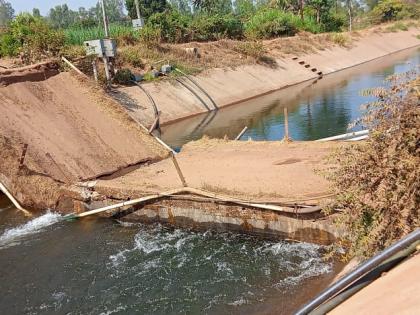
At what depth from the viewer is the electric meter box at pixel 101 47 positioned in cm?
2348

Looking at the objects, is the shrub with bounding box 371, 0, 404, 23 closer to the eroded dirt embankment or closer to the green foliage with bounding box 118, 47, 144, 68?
the green foliage with bounding box 118, 47, 144, 68

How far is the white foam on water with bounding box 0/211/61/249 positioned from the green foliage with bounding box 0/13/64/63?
12.2 meters

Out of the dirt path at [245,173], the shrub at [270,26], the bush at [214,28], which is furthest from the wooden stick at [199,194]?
the shrub at [270,26]

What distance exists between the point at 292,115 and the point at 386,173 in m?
19.3

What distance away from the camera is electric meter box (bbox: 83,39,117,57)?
2348 centimetres

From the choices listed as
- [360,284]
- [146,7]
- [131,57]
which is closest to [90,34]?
[131,57]

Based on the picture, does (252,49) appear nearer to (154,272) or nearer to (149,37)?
(149,37)

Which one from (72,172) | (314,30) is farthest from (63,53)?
(314,30)

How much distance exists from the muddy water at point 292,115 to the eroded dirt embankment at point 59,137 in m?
4.67

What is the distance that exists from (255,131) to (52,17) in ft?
295

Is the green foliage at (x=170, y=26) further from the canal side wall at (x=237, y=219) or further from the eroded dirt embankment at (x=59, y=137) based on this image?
the canal side wall at (x=237, y=219)

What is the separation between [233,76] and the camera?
3419 centimetres

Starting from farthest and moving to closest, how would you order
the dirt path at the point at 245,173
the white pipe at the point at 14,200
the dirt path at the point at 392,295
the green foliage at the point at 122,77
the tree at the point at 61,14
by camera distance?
the tree at the point at 61,14, the green foliage at the point at 122,77, the white pipe at the point at 14,200, the dirt path at the point at 245,173, the dirt path at the point at 392,295

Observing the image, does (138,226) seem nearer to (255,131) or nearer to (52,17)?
(255,131)
